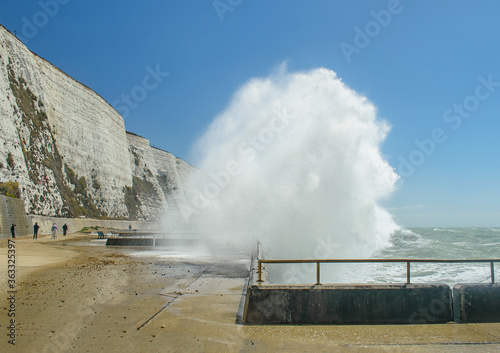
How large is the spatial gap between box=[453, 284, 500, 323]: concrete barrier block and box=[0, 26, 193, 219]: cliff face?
3268 centimetres

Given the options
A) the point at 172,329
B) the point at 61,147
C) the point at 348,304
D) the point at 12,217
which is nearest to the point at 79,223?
the point at 61,147

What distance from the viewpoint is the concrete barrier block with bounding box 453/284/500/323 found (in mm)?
5883

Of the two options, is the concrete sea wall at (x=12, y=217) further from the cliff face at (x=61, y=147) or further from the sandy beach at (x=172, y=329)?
the sandy beach at (x=172, y=329)

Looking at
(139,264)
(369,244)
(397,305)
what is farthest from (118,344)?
(369,244)

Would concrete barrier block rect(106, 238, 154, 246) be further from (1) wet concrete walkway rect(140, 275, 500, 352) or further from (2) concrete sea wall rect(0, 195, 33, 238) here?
(1) wet concrete walkway rect(140, 275, 500, 352)

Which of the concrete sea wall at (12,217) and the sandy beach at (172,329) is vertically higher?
the concrete sea wall at (12,217)

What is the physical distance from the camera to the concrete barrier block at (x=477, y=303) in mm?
5883

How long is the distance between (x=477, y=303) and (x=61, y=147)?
158 ft

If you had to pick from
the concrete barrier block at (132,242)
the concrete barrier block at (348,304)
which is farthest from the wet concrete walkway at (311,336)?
the concrete barrier block at (132,242)

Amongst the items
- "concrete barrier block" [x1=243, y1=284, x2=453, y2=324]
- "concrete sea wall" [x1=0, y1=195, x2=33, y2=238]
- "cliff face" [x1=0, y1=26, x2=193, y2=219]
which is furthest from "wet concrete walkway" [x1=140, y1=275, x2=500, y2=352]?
"cliff face" [x1=0, y1=26, x2=193, y2=219]

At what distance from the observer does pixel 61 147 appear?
151 feet

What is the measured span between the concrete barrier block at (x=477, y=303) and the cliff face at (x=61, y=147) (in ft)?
107

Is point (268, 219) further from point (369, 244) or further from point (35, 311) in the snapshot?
point (35, 311)

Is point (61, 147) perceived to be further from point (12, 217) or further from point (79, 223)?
point (12, 217)
